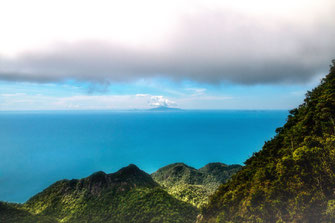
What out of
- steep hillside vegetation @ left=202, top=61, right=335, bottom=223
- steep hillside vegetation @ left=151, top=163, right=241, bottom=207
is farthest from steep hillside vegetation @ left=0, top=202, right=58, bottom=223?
steep hillside vegetation @ left=151, top=163, right=241, bottom=207

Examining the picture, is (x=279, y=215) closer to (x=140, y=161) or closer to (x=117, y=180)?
(x=117, y=180)

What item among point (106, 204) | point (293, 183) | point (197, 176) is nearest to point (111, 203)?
point (106, 204)

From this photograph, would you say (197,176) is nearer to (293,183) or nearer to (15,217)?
(15,217)

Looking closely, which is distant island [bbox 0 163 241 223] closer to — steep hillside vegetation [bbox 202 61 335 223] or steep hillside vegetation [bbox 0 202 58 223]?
steep hillside vegetation [bbox 0 202 58 223]

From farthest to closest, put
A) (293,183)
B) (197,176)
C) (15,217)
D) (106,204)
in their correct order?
(197,176) → (106,204) → (15,217) → (293,183)

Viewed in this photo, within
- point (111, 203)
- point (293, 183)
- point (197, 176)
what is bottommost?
point (197, 176)

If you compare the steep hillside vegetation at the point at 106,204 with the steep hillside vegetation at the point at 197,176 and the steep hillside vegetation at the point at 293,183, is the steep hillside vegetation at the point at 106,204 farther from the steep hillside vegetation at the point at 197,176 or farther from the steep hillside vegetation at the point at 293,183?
the steep hillside vegetation at the point at 197,176

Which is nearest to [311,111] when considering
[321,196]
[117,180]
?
[321,196]

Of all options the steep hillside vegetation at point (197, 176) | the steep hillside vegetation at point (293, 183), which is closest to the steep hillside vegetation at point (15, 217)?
the steep hillside vegetation at point (293, 183)
